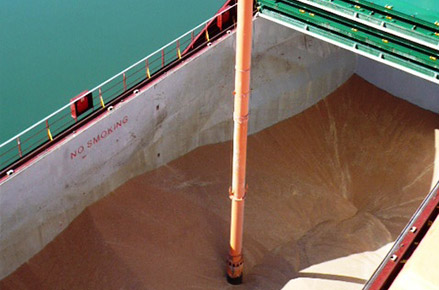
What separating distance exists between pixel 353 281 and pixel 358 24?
7.51m

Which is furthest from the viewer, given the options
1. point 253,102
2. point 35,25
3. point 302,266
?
point 35,25

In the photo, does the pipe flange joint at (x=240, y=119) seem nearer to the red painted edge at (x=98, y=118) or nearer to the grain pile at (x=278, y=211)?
the red painted edge at (x=98, y=118)

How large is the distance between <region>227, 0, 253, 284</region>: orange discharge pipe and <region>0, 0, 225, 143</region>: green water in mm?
10634

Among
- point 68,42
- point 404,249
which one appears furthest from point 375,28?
point 68,42

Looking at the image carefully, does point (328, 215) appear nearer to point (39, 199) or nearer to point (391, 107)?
point (391, 107)

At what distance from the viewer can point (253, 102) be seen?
75.5ft

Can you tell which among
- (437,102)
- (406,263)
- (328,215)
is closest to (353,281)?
(328,215)

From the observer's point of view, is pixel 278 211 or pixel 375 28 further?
pixel 278 211

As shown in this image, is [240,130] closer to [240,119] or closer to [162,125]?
[240,119]

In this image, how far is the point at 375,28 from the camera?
1945 cm

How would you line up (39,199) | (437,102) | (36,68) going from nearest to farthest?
1. (39,199)
2. (437,102)
3. (36,68)

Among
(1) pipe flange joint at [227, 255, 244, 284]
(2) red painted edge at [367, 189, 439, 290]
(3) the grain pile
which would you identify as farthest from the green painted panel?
(1) pipe flange joint at [227, 255, 244, 284]

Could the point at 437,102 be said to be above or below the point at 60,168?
above

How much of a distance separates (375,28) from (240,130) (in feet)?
20.0
